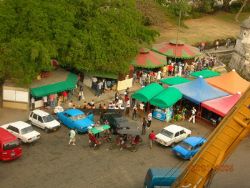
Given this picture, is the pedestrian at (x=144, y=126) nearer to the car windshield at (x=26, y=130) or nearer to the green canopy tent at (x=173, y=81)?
the green canopy tent at (x=173, y=81)

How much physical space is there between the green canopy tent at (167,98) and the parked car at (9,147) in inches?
460

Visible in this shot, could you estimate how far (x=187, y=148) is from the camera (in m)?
28.2

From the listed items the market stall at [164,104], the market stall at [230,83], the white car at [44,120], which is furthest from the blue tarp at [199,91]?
the white car at [44,120]

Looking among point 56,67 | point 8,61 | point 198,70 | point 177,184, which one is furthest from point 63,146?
point 198,70

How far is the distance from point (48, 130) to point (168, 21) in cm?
3269

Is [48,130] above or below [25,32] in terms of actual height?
below

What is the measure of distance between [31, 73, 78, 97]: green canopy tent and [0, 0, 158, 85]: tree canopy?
1057mm

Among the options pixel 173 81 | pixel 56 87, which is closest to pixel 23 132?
pixel 56 87

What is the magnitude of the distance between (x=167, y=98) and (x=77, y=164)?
10144 mm

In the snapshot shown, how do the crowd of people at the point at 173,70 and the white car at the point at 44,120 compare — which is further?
the crowd of people at the point at 173,70

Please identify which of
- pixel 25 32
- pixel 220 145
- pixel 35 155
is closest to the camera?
pixel 220 145

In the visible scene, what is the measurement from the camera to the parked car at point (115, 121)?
2969 centimetres

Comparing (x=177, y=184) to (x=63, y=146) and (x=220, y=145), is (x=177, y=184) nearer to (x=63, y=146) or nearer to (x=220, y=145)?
(x=220, y=145)

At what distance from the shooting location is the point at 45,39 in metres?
33.5
